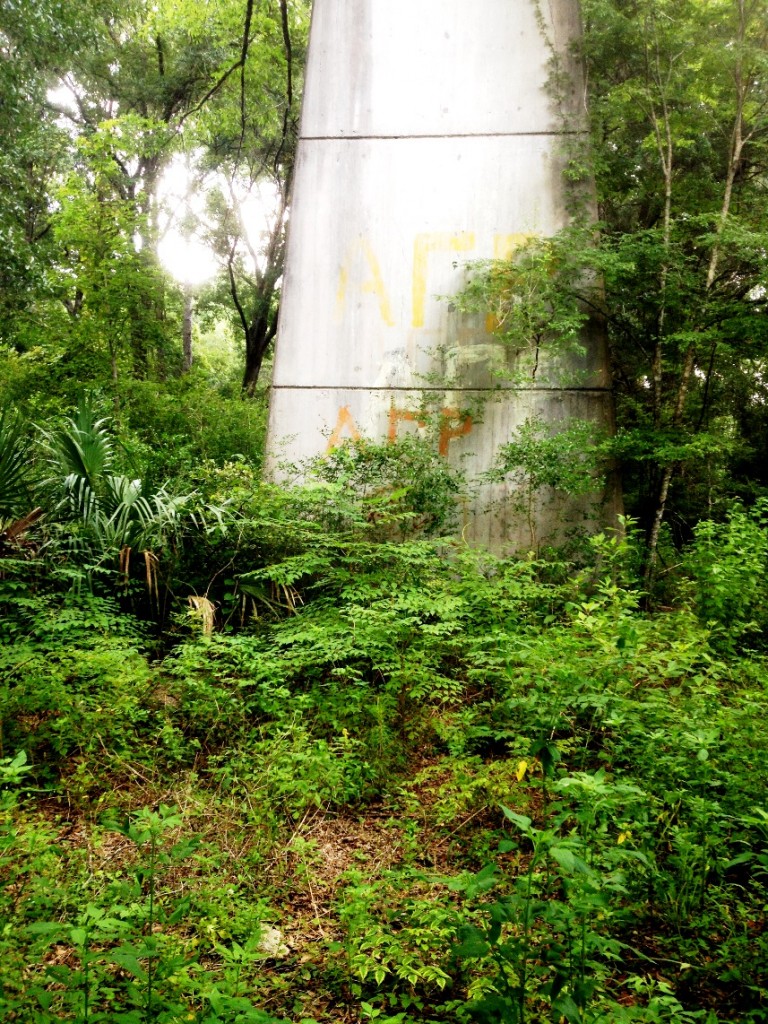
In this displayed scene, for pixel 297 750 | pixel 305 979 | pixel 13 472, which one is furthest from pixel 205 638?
pixel 13 472

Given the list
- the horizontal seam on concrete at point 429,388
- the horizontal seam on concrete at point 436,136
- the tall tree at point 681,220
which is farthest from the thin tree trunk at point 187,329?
the tall tree at point 681,220

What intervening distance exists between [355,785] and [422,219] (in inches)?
248

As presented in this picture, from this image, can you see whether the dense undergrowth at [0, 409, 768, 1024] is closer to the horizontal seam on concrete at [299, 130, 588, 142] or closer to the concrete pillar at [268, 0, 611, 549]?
the concrete pillar at [268, 0, 611, 549]

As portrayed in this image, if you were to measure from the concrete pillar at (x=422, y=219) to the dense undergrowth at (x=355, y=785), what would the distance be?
6.85 ft

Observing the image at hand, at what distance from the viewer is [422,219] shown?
7523 millimetres

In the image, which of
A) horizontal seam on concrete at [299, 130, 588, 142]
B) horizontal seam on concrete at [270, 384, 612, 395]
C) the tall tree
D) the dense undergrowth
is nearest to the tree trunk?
horizontal seam on concrete at [299, 130, 588, 142]

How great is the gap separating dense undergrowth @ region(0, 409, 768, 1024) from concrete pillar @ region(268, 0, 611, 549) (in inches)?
82.2

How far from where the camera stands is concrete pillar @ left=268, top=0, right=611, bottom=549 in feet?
24.0

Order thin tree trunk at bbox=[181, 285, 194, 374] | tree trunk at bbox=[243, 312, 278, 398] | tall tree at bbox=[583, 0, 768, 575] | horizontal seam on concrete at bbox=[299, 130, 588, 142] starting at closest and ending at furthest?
tall tree at bbox=[583, 0, 768, 575] → horizontal seam on concrete at bbox=[299, 130, 588, 142] → tree trunk at bbox=[243, 312, 278, 398] → thin tree trunk at bbox=[181, 285, 194, 374]

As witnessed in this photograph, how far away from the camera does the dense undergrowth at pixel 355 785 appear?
2.18m

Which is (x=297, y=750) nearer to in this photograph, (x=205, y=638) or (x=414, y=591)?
(x=205, y=638)

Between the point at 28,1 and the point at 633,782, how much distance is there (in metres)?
11.3

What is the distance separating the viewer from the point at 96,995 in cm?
192

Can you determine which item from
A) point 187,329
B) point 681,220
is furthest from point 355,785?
point 187,329
